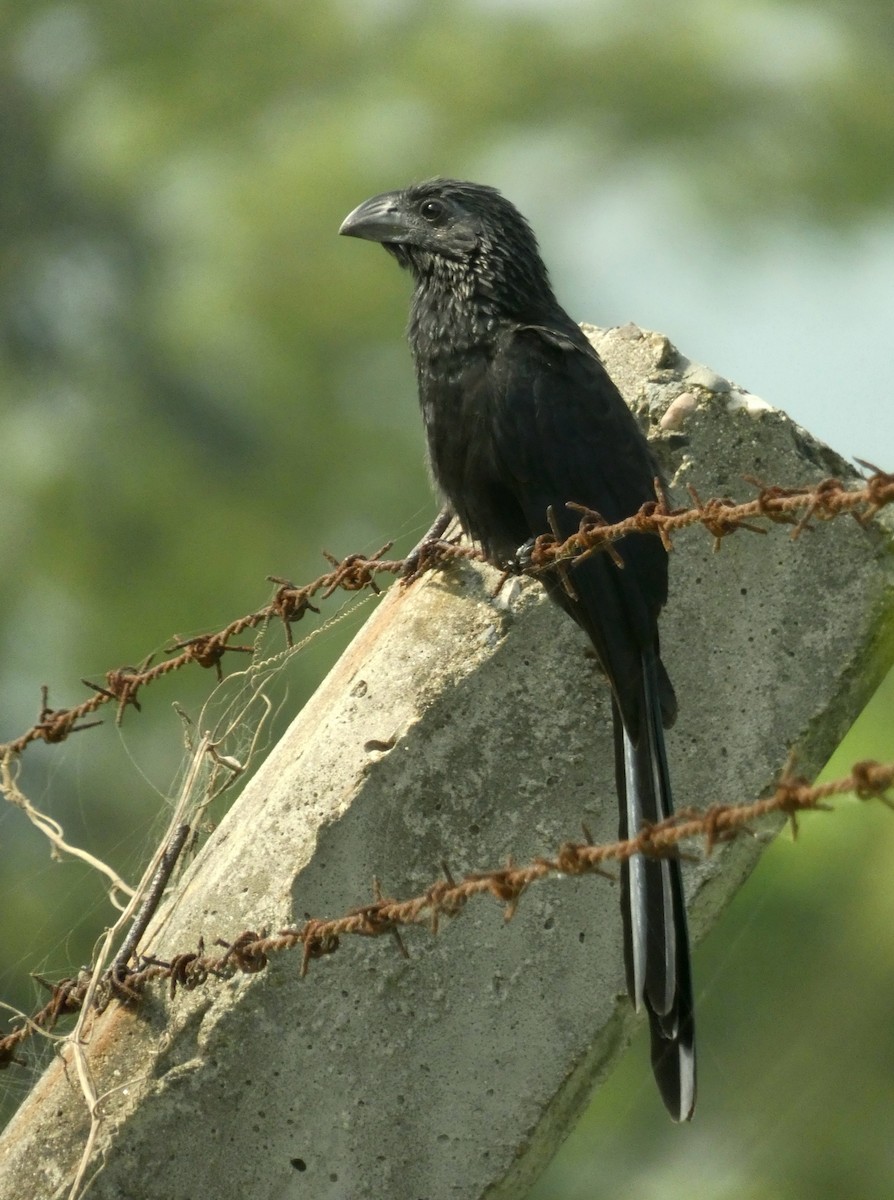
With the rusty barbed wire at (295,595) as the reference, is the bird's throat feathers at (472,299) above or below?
above

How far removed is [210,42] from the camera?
627 inches

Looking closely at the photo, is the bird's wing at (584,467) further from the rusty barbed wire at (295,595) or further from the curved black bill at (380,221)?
the curved black bill at (380,221)

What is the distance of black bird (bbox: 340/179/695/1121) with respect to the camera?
252 centimetres

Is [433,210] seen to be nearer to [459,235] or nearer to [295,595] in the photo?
[459,235]

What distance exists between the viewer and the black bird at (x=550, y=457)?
2520 millimetres

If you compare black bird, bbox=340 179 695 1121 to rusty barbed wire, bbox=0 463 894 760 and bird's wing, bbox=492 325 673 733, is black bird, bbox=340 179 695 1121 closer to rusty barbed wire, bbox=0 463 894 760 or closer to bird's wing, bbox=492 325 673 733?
bird's wing, bbox=492 325 673 733

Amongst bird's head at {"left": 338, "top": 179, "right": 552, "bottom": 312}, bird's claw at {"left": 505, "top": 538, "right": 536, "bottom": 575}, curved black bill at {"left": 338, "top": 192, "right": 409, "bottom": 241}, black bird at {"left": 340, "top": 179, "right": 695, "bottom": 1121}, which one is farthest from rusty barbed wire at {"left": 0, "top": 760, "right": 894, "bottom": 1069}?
curved black bill at {"left": 338, "top": 192, "right": 409, "bottom": 241}

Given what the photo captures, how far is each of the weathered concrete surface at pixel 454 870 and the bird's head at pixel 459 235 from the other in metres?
0.93

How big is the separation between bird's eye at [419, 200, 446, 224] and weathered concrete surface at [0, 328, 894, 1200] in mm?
1302

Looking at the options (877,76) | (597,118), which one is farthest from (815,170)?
(597,118)

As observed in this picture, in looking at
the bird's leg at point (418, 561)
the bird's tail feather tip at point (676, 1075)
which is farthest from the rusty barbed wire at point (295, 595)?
the bird's tail feather tip at point (676, 1075)

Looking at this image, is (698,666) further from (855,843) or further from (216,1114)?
(855,843)

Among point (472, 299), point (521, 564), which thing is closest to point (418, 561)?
point (521, 564)

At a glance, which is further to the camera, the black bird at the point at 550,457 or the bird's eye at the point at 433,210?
the bird's eye at the point at 433,210
